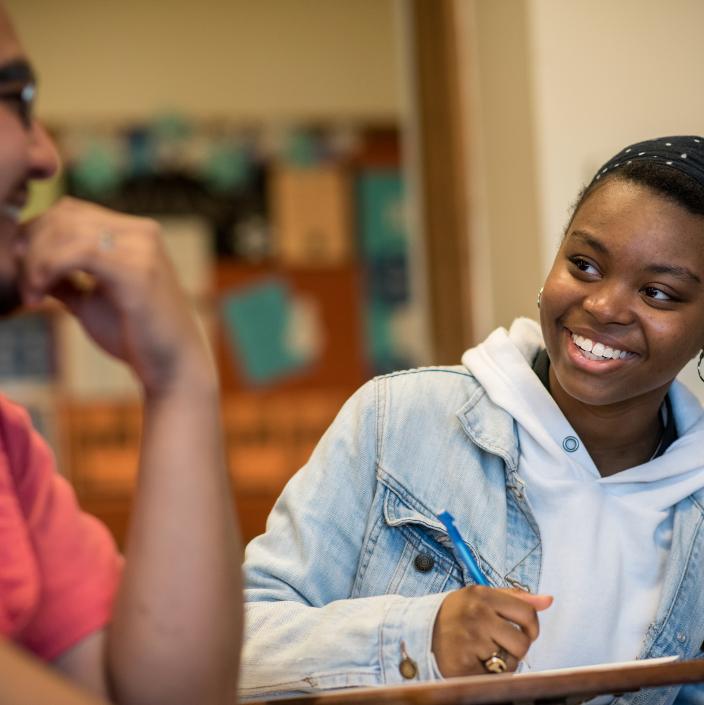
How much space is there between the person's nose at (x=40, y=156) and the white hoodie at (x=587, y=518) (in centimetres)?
76

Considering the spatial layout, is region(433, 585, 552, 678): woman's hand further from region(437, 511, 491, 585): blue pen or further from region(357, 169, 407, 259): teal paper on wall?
region(357, 169, 407, 259): teal paper on wall

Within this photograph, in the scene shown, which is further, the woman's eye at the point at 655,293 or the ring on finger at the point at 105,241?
the woman's eye at the point at 655,293

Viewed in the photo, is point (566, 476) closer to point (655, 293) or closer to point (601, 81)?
point (655, 293)

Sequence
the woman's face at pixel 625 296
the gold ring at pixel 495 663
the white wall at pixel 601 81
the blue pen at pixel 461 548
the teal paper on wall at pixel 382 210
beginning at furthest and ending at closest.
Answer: the teal paper on wall at pixel 382 210 → the white wall at pixel 601 81 → the woman's face at pixel 625 296 → the blue pen at pixel 461 548 → the gold ring at pixel 495 663

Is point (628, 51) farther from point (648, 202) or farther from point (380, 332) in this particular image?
point (380, 332)

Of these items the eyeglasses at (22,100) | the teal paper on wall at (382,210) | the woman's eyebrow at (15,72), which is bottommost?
the teal paper on wall at (382,210)

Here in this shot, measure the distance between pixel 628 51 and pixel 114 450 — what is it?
3200 millimetres

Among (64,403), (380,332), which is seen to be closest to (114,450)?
(64,403)

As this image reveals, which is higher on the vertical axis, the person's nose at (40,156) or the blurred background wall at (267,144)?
the person's nose at (40,156)

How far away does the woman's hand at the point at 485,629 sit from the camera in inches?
42.6

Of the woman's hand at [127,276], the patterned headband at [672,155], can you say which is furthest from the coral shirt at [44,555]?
the patterned headband at [672,155]

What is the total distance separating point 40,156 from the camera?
33.7 inches

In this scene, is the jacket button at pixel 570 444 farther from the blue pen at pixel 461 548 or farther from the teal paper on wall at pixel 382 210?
the teal paper on wall at pixel 382 210

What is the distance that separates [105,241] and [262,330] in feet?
14.1
